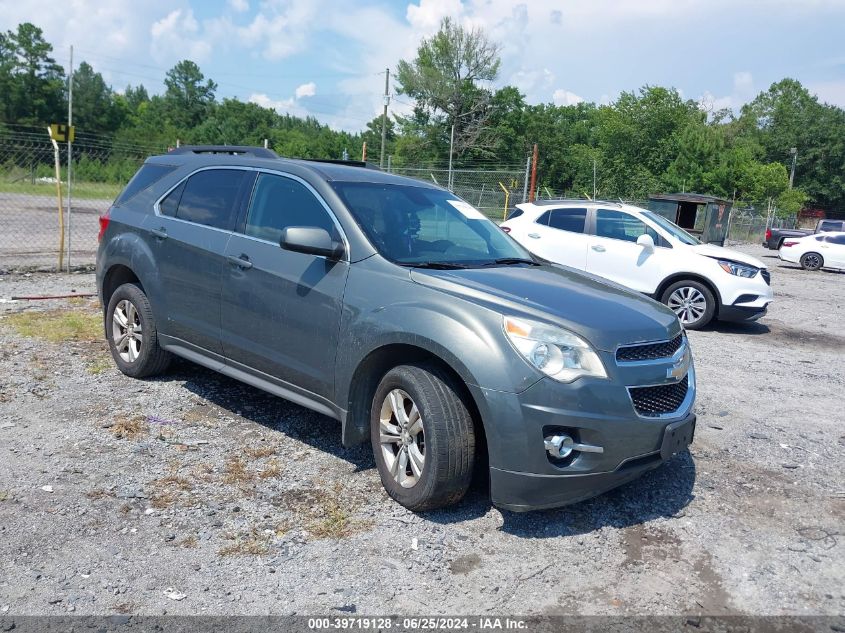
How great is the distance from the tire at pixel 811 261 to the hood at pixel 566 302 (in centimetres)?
2160

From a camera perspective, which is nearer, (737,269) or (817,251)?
(737,269)

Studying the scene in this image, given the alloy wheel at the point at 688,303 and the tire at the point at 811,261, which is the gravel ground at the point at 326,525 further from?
the tire at the point at 811,261

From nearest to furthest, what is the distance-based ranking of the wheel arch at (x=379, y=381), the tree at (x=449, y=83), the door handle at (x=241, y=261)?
the wheel arch at (x=379, y=381)
the door handle at (x=241, y=261)
the tree at (x=449, y=83)

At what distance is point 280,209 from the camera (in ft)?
15.1

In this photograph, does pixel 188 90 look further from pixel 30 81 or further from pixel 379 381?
pixel 379 381

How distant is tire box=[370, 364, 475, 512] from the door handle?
4.30 feet

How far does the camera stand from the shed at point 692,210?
2266 centimetres

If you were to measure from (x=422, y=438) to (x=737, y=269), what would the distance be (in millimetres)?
7504

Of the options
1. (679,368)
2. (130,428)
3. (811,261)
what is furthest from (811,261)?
(130,428)

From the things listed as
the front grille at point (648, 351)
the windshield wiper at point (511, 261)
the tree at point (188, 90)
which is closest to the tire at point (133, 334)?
the windshield wiper at point (511, 261)

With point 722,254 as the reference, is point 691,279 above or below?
below

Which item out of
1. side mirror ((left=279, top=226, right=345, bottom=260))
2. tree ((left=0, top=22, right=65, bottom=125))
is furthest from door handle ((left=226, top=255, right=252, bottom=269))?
tree ((left=0, top=22, right=65, bottom=125))

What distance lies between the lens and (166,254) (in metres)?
5.23

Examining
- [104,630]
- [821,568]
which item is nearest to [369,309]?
[104,630]
